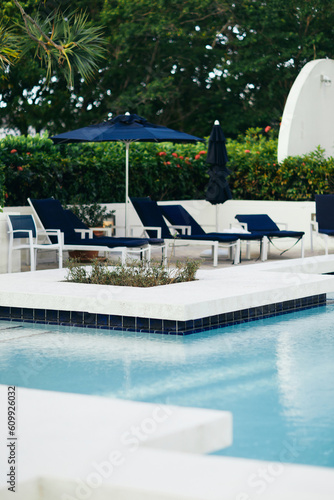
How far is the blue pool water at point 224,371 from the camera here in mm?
4258

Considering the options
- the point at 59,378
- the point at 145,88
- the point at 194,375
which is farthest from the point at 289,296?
the point at 145,88

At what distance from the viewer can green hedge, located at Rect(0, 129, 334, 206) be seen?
1285cm

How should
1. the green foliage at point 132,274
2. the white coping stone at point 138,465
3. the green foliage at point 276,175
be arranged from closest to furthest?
the white coping stone at point 138,465
the green foliage at point 132,274
the green foliage at point 276,175

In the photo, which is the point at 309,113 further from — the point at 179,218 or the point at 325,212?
the point at 179,218

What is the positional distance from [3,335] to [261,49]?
20334 mm

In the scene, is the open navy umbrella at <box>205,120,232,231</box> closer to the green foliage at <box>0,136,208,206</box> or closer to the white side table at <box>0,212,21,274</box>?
the green foliage at <box>0,136,208,206</box>

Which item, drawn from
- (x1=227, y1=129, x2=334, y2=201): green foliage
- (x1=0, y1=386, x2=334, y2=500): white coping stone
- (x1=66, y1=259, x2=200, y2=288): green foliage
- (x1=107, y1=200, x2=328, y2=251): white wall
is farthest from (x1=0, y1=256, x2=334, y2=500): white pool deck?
(x1=227, y1=129, x2=334, y2=201): green foliage

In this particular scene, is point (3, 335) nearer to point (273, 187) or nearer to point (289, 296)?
point (289, 296)

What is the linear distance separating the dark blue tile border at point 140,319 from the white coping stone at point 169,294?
0.12 m

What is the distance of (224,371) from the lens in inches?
225

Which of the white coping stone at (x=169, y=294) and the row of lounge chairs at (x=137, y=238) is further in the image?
the row of lounge chairs at (x=137, y=238)

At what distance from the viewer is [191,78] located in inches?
1075

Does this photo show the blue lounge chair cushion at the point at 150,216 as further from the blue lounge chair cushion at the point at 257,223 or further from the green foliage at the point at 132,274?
the green foliage at the point at 132,274

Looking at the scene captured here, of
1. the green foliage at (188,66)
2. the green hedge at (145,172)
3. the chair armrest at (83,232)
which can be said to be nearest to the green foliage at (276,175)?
the green hedge at (145,172)
